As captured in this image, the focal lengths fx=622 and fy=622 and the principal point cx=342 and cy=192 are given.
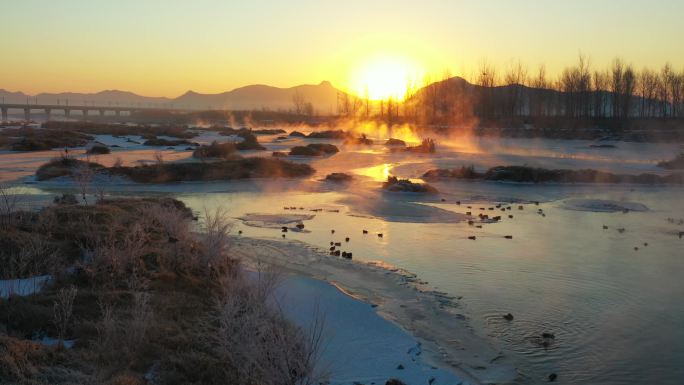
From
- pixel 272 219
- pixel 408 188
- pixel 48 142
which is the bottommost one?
pixel 272 219

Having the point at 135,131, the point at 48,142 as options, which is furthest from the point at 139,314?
the point at 135,131

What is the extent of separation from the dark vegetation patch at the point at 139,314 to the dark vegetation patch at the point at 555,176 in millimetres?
19442

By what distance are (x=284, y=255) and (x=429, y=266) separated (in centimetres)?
306

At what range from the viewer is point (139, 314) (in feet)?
24.6

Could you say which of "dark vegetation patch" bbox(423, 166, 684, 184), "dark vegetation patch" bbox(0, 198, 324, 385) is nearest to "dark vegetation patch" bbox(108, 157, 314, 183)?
"dark vegetation patch" bbox(423, 166, 684, 184)

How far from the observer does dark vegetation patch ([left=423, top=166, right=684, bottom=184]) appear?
28.7 m

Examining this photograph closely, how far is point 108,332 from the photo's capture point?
6859 millimetres

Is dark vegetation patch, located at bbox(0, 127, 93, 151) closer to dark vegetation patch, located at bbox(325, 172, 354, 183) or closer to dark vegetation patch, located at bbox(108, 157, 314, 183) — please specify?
dark vegetation patch, located at bbox(108, 157, 314, 183)

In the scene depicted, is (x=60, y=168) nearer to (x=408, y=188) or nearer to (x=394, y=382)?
(x=408, y=188)

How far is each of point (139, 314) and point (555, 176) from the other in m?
24.9

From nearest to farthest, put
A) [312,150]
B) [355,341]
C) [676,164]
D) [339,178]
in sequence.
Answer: [355,341]
[339,178]
[676,164]
[312,150]

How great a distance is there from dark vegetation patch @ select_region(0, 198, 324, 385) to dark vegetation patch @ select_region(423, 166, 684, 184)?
1944 centimetres

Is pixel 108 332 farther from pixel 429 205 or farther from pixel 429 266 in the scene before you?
pixel 429 205

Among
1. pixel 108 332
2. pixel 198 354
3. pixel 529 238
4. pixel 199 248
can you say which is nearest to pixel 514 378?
pixel 198 354
